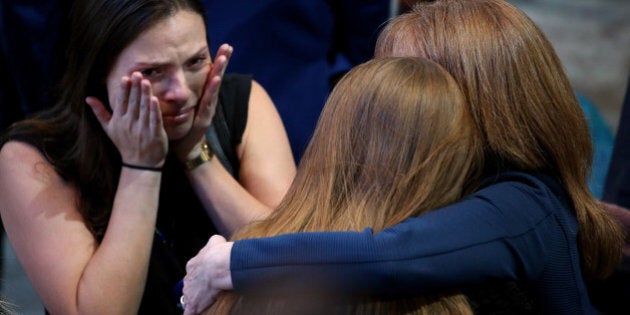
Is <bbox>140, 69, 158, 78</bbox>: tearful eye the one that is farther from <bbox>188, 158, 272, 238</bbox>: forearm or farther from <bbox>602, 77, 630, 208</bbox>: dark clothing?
<bbox>602, 77, 630, 208</bbox>: dark clothing

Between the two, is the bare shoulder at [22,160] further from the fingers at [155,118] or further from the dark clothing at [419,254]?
the dark clothing at [419,254]

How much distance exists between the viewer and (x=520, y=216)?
1.52m

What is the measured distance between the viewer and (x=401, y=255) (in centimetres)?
143

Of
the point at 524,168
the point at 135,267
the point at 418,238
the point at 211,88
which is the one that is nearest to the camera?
the point at 418,238

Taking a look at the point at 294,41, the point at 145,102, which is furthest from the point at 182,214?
the point at 294,41

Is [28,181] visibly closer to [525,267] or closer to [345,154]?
[345,154]

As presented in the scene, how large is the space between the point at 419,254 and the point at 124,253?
86 centimetres

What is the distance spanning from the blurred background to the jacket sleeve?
14.6 ft

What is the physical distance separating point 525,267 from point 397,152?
269mm

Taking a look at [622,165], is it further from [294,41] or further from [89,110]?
[89,110]

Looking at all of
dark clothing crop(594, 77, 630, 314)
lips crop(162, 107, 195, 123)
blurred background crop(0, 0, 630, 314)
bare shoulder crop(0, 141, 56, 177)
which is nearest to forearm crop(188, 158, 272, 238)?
lips crop(162, 107, 195, 123)

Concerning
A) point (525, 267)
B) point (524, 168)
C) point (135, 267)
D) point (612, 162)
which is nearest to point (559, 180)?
point (524, 168)

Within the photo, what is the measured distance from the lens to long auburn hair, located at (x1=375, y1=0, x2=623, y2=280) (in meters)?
1.61

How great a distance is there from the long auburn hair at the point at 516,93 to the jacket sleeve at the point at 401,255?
164mm
